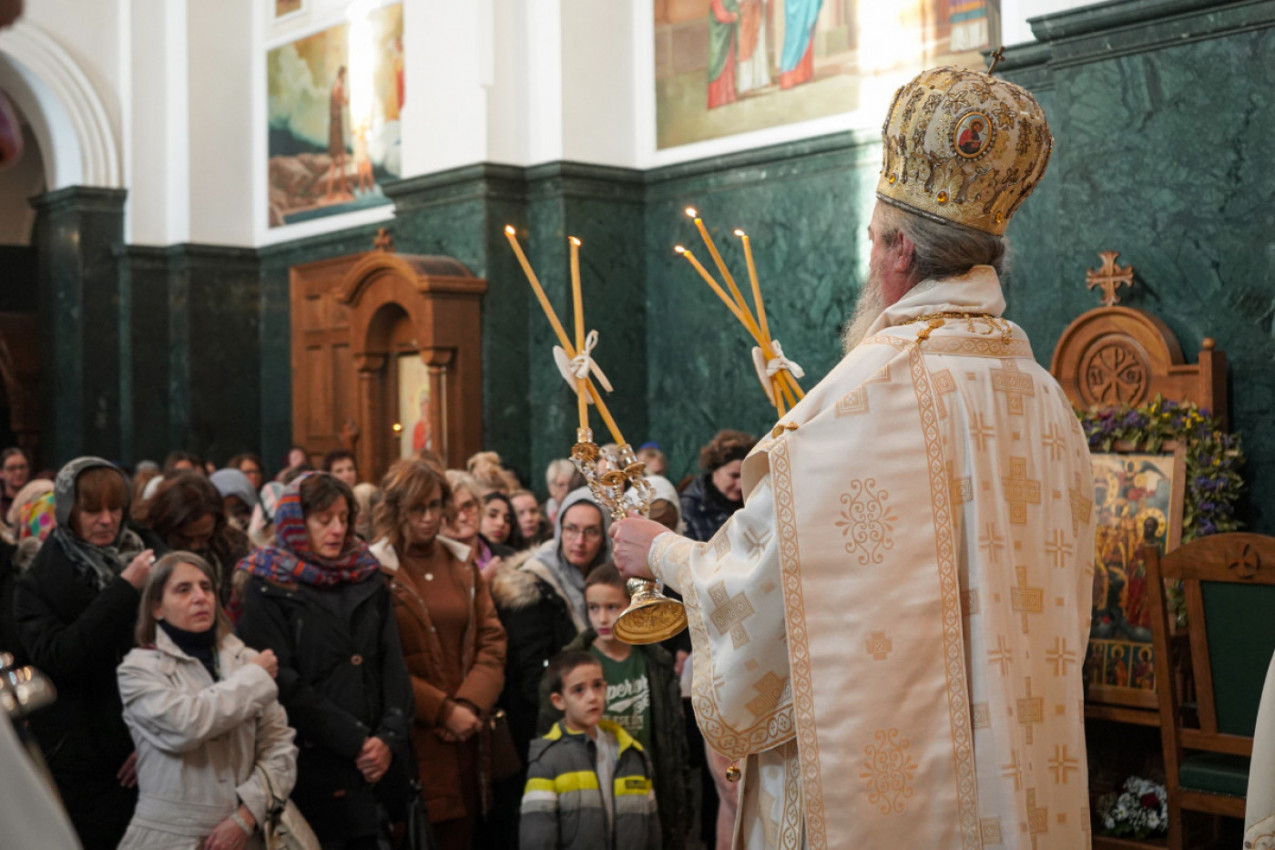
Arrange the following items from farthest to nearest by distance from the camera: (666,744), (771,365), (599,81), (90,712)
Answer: (599,81) → (666,744) → (90,712) → (771,365)

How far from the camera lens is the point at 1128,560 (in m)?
5.65

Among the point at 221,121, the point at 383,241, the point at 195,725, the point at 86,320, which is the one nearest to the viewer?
the point at 195,725

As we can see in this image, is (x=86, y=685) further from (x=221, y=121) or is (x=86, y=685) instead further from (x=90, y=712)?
(x=221, y=121)

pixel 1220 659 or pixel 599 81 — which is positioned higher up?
pixel 599 81

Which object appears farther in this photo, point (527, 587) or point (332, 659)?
point (527, 587)

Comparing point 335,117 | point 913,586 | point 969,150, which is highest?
point 335,117

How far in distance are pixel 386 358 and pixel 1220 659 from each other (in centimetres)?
829

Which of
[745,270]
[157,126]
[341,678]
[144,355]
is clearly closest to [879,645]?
[341,678]

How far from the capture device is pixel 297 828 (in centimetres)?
427

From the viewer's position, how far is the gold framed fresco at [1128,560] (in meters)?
5.51

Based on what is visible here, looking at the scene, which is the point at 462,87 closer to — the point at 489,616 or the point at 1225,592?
the point at 489,616

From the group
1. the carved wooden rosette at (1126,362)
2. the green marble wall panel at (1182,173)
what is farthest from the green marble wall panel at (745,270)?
the carved wooden rosette at (1126,362)

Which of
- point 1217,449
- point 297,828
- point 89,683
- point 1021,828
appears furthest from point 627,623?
point 1217,449

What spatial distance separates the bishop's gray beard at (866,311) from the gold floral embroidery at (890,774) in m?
0.79
